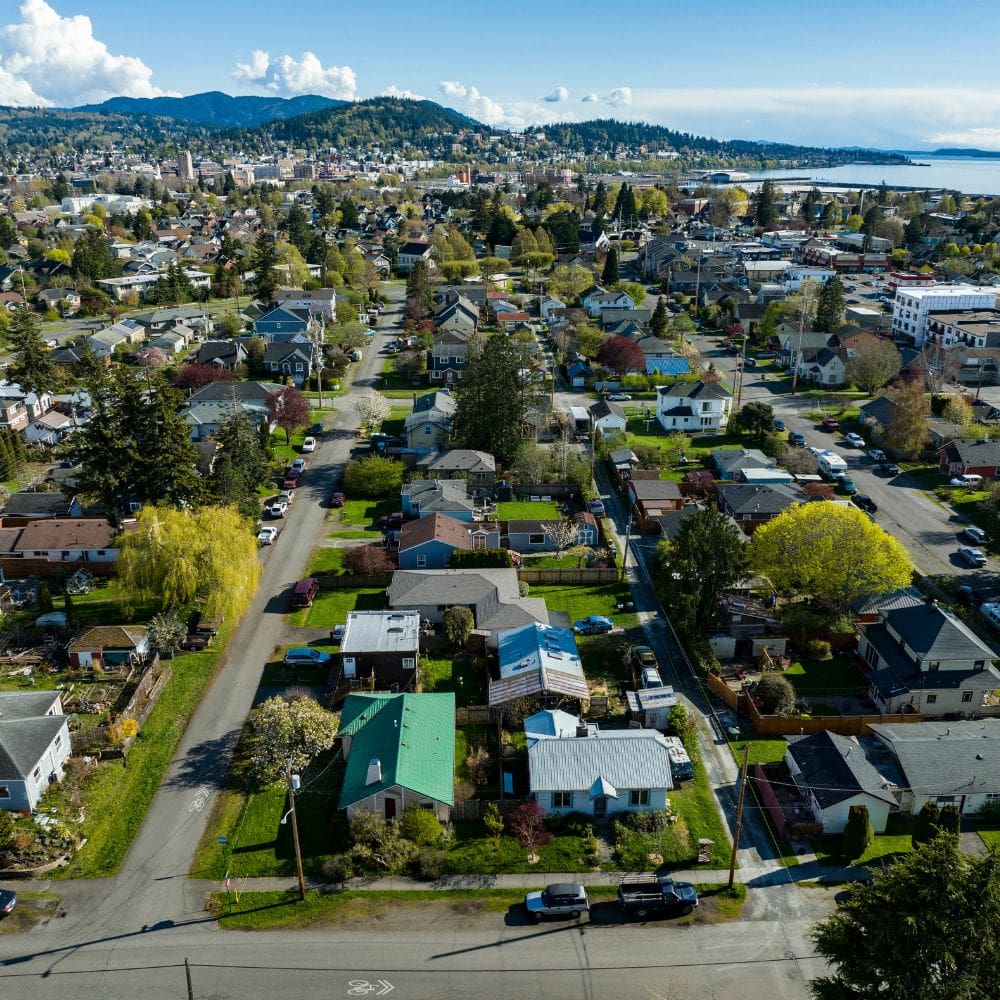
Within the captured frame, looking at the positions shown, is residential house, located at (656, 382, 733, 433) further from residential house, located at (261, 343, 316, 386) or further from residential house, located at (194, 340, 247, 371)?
residential house, located at (194, 340, 247, 371)

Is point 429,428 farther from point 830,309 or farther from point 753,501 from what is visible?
point 830,309

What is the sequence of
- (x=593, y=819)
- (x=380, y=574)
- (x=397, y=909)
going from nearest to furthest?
(x=397, y=909), (x=593, y=819), (x=380, y=574)

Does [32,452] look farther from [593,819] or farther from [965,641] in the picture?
[965,641]

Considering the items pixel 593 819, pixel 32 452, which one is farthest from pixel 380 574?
pixel 32 452

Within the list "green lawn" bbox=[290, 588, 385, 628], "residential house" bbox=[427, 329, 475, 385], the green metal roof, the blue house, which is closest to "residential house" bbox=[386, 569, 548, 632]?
"green lawn" bbox=[290, 588, 385, 628]

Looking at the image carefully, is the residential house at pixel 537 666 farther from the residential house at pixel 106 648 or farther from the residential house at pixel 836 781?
the residential house at pixel 106 648
